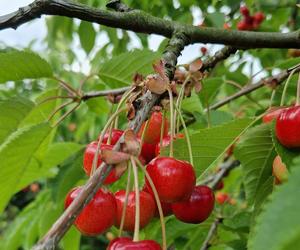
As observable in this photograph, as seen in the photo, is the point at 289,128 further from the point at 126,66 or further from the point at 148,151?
the point at 126,66

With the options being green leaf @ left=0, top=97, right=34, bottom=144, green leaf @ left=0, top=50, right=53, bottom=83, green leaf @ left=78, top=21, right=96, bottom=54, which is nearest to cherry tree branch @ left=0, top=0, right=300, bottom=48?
green leaf @ left=0, top=50, right=53, bottom=83

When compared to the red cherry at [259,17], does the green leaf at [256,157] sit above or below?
above

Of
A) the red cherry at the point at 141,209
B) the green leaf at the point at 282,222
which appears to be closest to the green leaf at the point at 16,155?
the red cherry at the point at 141,209

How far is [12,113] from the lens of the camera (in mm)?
1346

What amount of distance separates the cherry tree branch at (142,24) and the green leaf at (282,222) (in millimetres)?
578

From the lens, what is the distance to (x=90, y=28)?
2035mm

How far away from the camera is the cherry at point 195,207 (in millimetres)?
921

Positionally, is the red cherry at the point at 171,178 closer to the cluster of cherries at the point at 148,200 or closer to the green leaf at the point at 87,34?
the cluster of cherries at the point at 148,200

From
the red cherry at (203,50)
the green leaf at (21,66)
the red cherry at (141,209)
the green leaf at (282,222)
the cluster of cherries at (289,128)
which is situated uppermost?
the green leaf at (282,222)

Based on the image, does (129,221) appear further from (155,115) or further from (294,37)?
(294,37)

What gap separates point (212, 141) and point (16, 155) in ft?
1.46

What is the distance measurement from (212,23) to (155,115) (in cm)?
113

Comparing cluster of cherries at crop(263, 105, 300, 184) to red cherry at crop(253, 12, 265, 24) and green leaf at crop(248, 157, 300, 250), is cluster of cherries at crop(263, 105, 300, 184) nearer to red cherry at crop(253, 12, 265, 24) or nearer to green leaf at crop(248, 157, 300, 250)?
green leaf at crop(248, 157, 300, 250)

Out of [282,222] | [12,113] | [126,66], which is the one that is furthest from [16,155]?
[282,222]
